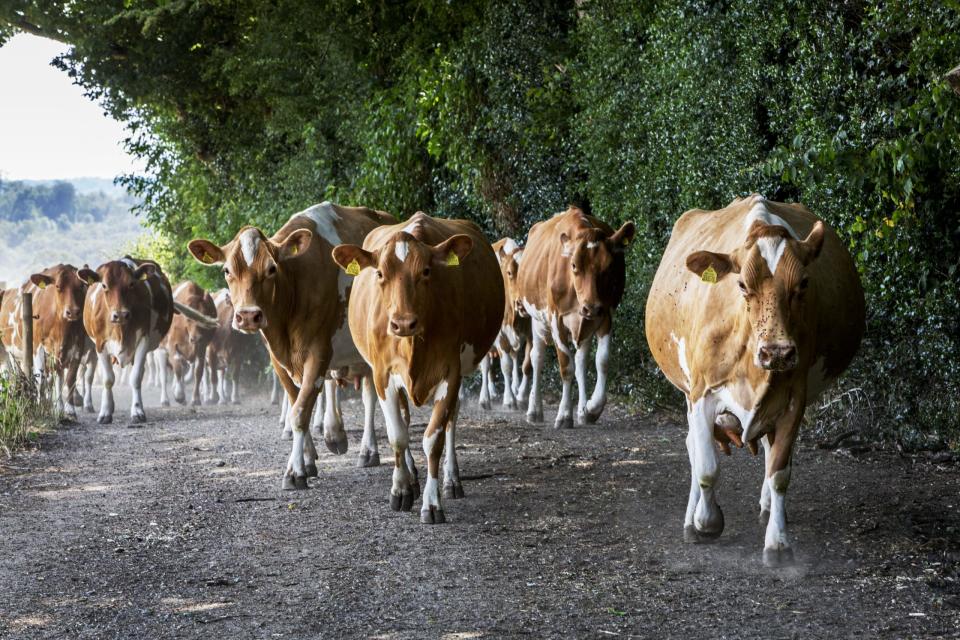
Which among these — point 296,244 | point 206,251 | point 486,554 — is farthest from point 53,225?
point 486,554

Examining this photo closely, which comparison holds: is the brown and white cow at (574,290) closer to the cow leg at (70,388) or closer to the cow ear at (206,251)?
the cow ear at (206,251)

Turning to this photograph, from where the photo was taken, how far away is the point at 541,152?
14.4 metres

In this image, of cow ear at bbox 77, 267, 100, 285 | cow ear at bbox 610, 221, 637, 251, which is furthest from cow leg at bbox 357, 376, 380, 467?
cow ear at bbox 77, 267, 100, 285

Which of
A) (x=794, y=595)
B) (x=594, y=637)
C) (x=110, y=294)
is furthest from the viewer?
(x=110, y=294)

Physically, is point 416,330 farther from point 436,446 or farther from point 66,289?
point 66,289

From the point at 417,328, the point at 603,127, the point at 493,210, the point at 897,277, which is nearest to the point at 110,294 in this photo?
the point at 493,210

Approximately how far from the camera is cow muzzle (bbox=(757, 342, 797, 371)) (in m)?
5.77

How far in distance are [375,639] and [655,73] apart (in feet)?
25.7

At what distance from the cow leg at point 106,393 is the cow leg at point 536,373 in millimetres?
5685

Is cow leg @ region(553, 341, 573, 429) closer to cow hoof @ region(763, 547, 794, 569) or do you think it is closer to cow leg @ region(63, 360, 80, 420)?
cow hoof @ region(763, 547, 794, 569)

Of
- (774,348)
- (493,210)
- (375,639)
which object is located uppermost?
(493,210)

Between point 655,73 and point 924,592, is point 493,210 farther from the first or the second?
point 924,592

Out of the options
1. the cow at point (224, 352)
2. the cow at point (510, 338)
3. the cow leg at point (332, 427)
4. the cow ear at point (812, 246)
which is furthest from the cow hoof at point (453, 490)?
the cow at point (224, 352)

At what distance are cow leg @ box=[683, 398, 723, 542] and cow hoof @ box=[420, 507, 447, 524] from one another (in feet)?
5.43
